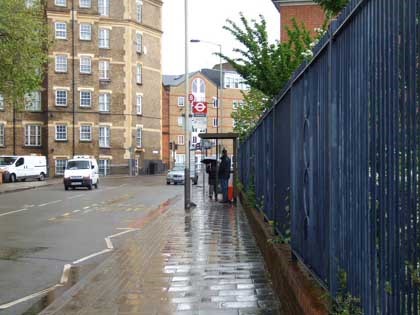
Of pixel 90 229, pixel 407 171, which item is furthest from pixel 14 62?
pixel 407 171

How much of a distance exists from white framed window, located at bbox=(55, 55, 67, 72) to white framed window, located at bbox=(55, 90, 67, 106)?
2267 millimetres

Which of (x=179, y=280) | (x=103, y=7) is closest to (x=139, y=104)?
(x=103, y=7)

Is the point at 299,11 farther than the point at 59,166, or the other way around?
the point at 59,166

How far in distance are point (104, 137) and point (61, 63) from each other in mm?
9505

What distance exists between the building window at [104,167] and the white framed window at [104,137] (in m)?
1.74

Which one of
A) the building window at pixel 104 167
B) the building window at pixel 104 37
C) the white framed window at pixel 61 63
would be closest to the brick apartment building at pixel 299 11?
the white framed window at pixel 61 63

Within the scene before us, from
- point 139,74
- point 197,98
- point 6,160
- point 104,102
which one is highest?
point 139,74

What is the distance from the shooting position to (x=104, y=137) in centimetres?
7319

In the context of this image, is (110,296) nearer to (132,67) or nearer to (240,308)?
(240,308)

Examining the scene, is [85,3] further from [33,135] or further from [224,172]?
[224,172]

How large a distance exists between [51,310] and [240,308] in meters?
2.00

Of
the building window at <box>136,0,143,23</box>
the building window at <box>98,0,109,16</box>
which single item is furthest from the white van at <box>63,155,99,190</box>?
the building window at <box>136,0,143,23</box>

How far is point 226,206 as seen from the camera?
2258cm

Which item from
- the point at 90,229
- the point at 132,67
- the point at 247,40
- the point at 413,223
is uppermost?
the point at 132,67
